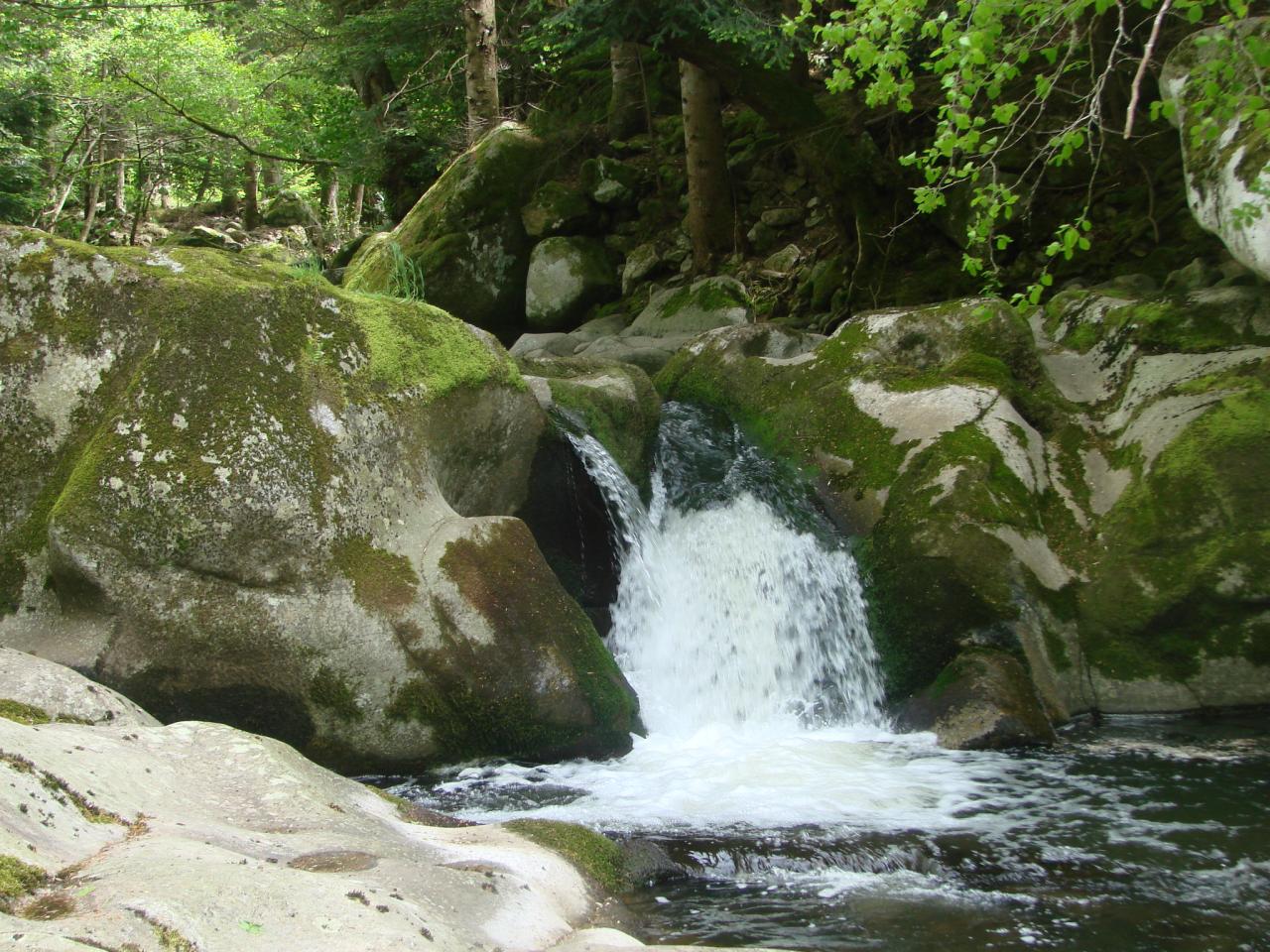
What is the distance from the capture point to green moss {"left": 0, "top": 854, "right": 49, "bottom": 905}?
237 cm

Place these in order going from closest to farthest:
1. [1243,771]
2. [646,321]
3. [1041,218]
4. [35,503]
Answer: [1243,771] < [35,503] < [1041,218] < [646,321]

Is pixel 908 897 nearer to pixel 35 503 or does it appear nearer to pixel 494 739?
pixel 494 739

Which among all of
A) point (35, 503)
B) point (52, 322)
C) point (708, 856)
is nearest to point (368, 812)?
point (708, 856)

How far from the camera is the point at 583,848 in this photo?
412cm

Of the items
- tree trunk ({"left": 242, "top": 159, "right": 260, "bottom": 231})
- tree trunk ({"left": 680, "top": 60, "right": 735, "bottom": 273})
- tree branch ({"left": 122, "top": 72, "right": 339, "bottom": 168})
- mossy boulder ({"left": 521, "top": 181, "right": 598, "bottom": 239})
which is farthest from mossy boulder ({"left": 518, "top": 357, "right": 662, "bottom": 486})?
tree trunk ({"left": 242, "top": 159, "right": 260, "bottom": 231})

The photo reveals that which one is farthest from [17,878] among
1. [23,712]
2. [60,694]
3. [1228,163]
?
[1228,163]

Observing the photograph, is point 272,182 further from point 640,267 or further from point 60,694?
point 60,694

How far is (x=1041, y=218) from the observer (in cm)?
1199

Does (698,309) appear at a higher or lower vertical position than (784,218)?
lower

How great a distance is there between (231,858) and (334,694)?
2936 millimetres

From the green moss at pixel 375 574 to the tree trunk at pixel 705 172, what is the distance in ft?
28.9

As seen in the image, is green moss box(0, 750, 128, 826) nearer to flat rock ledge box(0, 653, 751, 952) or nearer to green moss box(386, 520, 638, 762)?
flat rock ledge box(0, 653, 751, 952)

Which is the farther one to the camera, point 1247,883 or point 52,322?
point 52,322

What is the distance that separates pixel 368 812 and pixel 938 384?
5.63 metres
